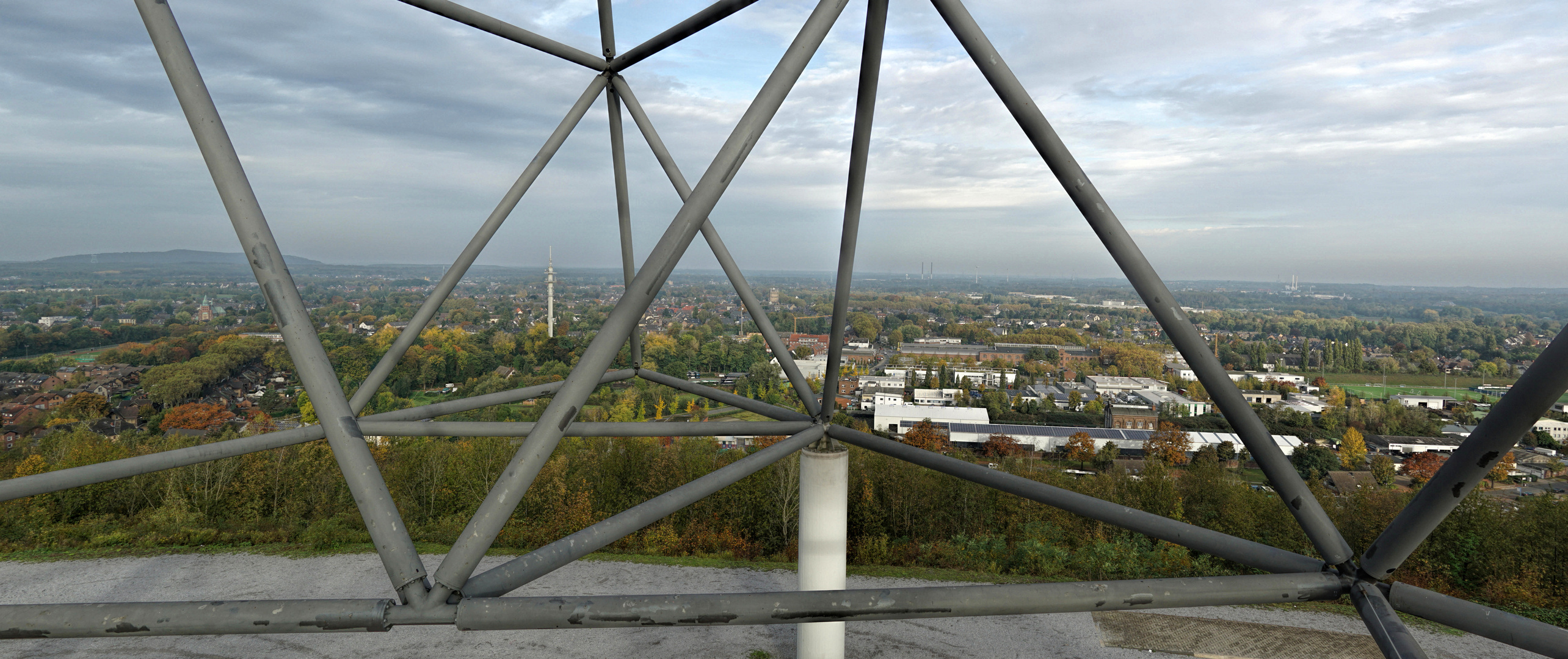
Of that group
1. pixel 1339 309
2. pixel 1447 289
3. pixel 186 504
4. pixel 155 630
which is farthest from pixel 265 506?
pixel 1339 309

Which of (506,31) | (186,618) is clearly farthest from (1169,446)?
(186,618)

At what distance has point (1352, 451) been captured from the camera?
95.6 feet

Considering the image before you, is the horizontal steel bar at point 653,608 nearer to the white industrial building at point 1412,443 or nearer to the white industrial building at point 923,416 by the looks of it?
the white industrial building at point 923,416

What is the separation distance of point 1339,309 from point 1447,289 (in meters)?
12.2

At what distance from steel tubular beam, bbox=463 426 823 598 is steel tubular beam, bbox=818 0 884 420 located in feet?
4.27

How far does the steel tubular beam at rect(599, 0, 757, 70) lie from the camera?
4.59 meters

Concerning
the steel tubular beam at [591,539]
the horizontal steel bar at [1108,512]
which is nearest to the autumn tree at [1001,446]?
the horizontal steel bar at [1108,512]

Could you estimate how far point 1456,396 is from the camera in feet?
81.7

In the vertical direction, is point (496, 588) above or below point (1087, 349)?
above

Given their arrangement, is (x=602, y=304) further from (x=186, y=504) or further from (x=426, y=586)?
(x=426, y=586)

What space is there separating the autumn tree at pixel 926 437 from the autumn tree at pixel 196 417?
31425mm

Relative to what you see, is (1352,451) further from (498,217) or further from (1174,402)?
(498,217)

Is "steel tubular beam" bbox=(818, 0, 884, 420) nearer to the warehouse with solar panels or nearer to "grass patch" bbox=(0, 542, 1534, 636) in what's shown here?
"grass patch" bbox=(0, 542, 1534, 636)

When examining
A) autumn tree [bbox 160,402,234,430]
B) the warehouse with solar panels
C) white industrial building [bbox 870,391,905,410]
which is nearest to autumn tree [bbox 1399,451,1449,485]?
the warehouse with solar panels
